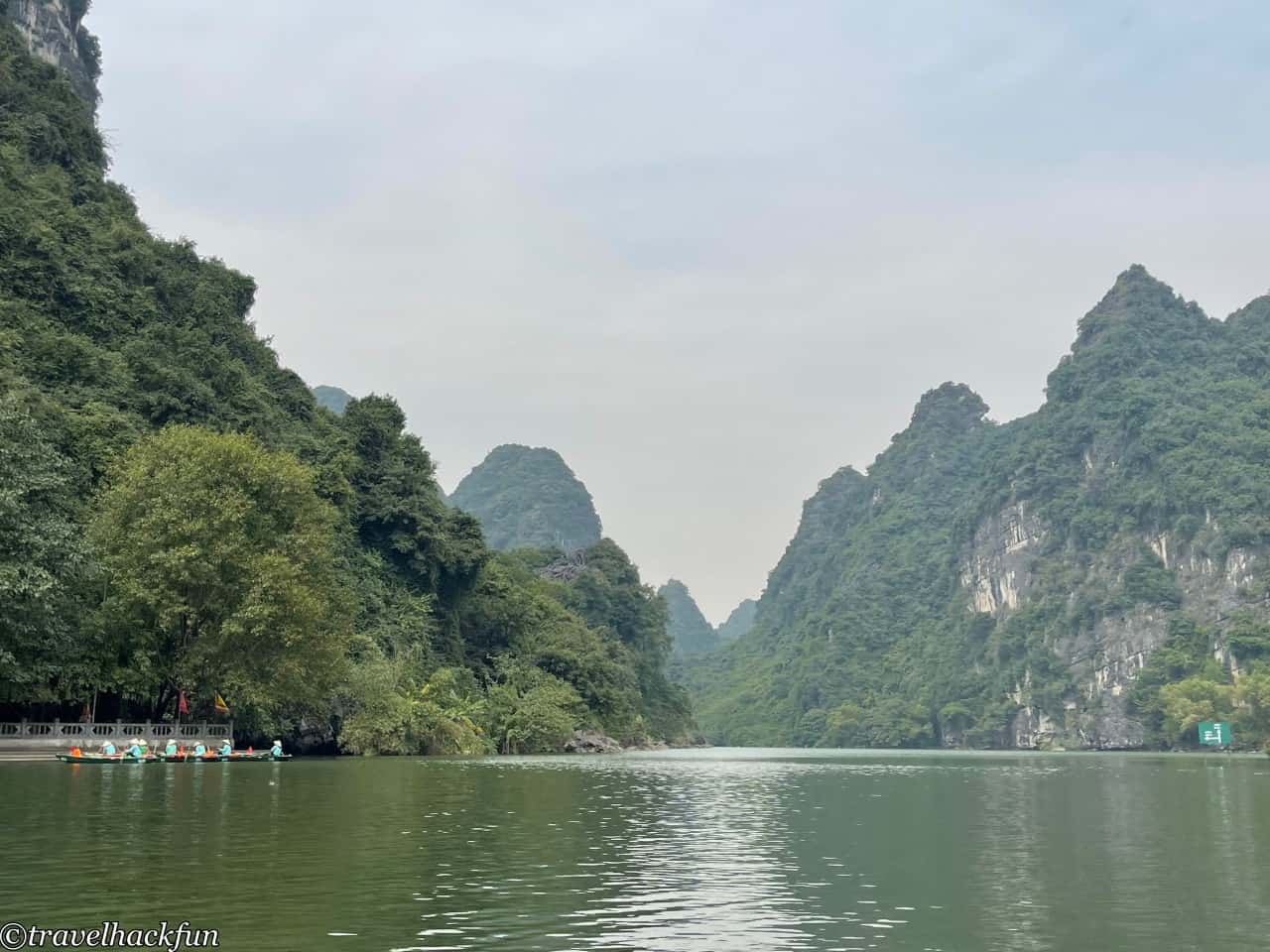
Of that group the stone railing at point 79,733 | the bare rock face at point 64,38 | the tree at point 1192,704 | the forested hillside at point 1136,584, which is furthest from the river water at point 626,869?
the forested hillside at point 1136,584

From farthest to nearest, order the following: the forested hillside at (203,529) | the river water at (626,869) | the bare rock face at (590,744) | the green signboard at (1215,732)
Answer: the green signboard at (1215,732) < the bare rock face at (590,744) < the forested hillside at (203,529) < the river water at (626,869)

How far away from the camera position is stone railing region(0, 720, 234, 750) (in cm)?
4625

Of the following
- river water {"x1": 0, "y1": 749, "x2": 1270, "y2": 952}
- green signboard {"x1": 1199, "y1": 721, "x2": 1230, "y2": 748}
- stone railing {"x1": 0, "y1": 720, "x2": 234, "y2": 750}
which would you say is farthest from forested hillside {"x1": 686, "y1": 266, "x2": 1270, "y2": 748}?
river water {"x1": 0, "y1": 749, "x2": 1270, "y2": 952}

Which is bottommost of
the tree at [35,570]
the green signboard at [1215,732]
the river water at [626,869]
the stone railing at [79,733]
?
the green signboard at [1215,732]

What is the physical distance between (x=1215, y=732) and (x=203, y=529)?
105m

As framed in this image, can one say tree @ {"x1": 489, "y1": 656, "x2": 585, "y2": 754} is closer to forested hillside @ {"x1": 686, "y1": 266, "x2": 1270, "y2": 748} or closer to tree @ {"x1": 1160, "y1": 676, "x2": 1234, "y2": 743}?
tree @ {"x1": 1160, "y1": 676, "x2": 1234, "y2": 743}

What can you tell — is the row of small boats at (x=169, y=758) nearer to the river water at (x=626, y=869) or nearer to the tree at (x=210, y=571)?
the tree at (x=210, y=571)

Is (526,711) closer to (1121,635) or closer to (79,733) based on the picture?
(79,733)

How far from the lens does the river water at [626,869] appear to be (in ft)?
40.7

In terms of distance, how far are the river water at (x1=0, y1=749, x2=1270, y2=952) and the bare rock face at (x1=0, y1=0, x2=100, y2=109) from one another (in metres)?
84.2

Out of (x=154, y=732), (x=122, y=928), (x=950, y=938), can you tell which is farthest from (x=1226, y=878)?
(x=154, y=732)

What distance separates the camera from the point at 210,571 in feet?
160

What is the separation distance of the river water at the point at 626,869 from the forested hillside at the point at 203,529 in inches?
662

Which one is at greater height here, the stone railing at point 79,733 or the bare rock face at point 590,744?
the stone railing at point 79,733
